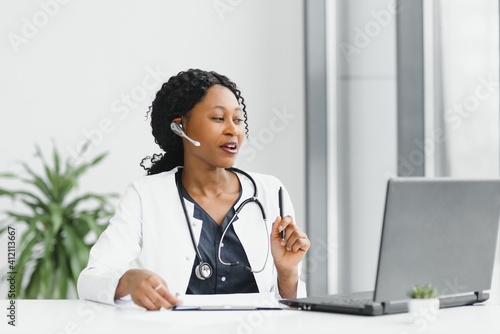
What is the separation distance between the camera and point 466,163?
3145 mm

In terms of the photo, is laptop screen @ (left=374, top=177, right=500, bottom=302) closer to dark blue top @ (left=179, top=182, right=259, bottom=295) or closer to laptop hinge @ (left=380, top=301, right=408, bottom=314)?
laptop hinge @ (left=380, top=301, right=408, bottom=314)

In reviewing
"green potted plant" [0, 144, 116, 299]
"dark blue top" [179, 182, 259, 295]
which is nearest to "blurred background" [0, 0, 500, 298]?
"green potted plant" [0, 144, 116, 299]

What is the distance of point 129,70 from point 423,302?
315cm

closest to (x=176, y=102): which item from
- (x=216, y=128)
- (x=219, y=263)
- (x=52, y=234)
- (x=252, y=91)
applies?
(x=216, y=128)

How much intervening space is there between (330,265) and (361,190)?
0.58 m

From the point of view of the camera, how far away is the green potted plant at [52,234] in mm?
3707

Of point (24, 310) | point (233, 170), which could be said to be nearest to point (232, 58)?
point (233, 170)

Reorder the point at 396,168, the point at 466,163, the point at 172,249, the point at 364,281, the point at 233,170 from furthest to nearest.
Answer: the point at 364,281
the point at 396,168
the point at 466,163
the point at 233,170
the point at 172,249

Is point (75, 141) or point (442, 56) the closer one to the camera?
point (442, 56)

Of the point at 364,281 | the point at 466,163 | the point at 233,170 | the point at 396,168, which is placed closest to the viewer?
the point at 233,170

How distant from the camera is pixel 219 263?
2205mm

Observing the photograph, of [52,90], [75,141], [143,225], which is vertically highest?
[52,90]

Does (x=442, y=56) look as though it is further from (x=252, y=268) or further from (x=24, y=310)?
(x=24, y=310)
